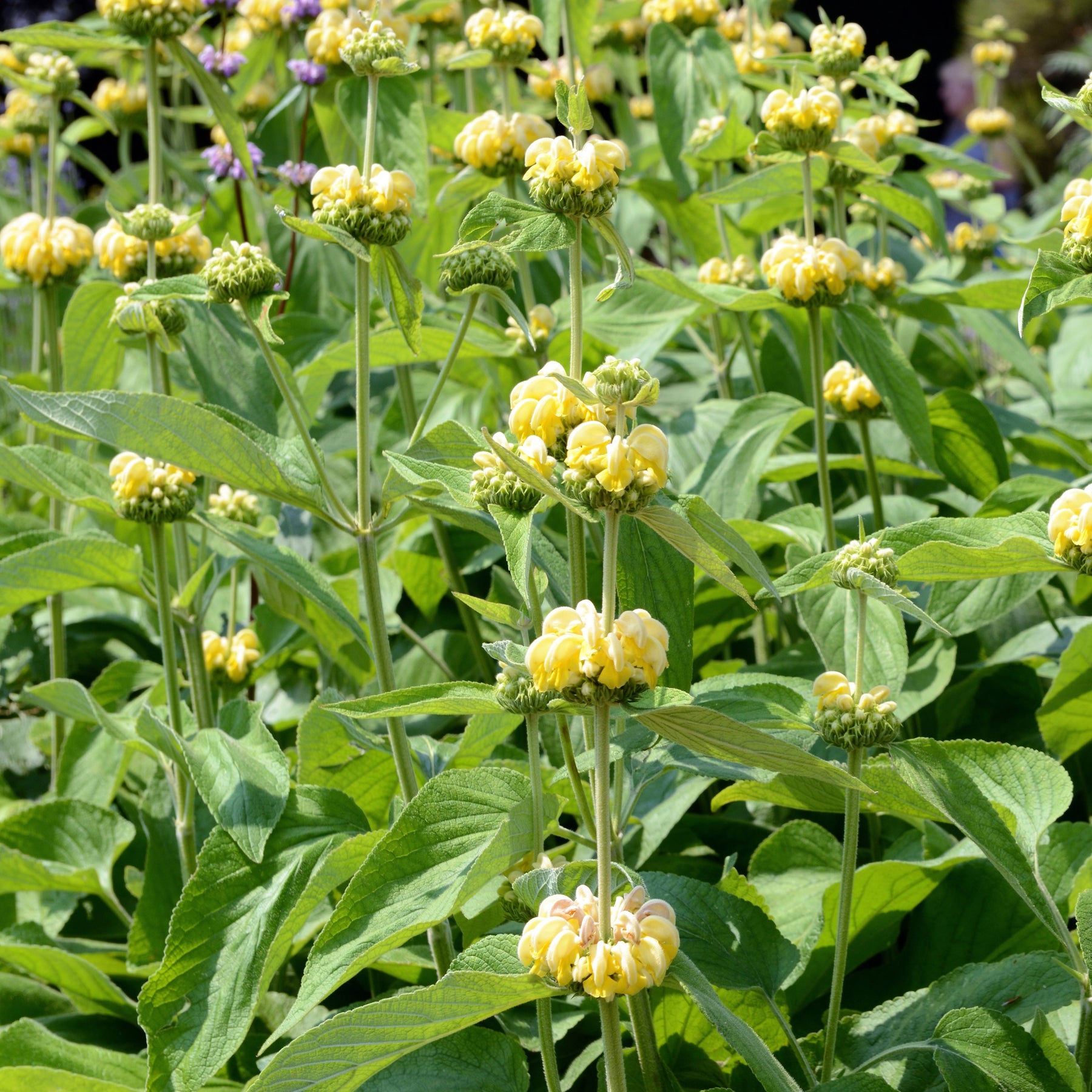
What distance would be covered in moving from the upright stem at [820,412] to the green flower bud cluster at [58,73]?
3.12 ft

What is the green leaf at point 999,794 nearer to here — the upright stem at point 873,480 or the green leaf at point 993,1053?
the green leaf at point 993,1053

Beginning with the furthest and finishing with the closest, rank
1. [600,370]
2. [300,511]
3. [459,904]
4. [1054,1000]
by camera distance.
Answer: [300,511] → [1054,1000] → [459,904] → [600,370]

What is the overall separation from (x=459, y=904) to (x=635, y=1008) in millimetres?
144

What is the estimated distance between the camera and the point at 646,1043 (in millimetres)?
775

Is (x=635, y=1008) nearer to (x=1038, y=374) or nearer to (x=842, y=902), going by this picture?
(x=842, y=902)

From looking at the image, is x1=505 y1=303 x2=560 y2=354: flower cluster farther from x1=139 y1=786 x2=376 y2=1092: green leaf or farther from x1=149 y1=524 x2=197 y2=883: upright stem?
x1=139 y1=786 x2=376 y2=1092: green leaf

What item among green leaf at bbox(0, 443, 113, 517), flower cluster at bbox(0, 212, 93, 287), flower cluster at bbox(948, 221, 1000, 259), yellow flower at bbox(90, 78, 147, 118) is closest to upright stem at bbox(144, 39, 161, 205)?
flower cluster at bbox(0, 212, 93, 287)

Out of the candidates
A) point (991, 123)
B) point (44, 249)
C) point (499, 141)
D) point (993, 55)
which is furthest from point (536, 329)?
point (993, 55)

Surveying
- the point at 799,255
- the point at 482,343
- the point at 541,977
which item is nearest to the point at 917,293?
the point at 799,255

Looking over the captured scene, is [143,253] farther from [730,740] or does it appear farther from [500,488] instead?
[730,740]

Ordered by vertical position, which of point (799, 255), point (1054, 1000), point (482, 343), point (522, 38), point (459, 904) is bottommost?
point (1054, 1000)

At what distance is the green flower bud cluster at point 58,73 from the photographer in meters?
1.48

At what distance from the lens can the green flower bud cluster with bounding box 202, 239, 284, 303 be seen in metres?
0.87

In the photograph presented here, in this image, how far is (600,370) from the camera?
1.92ft
